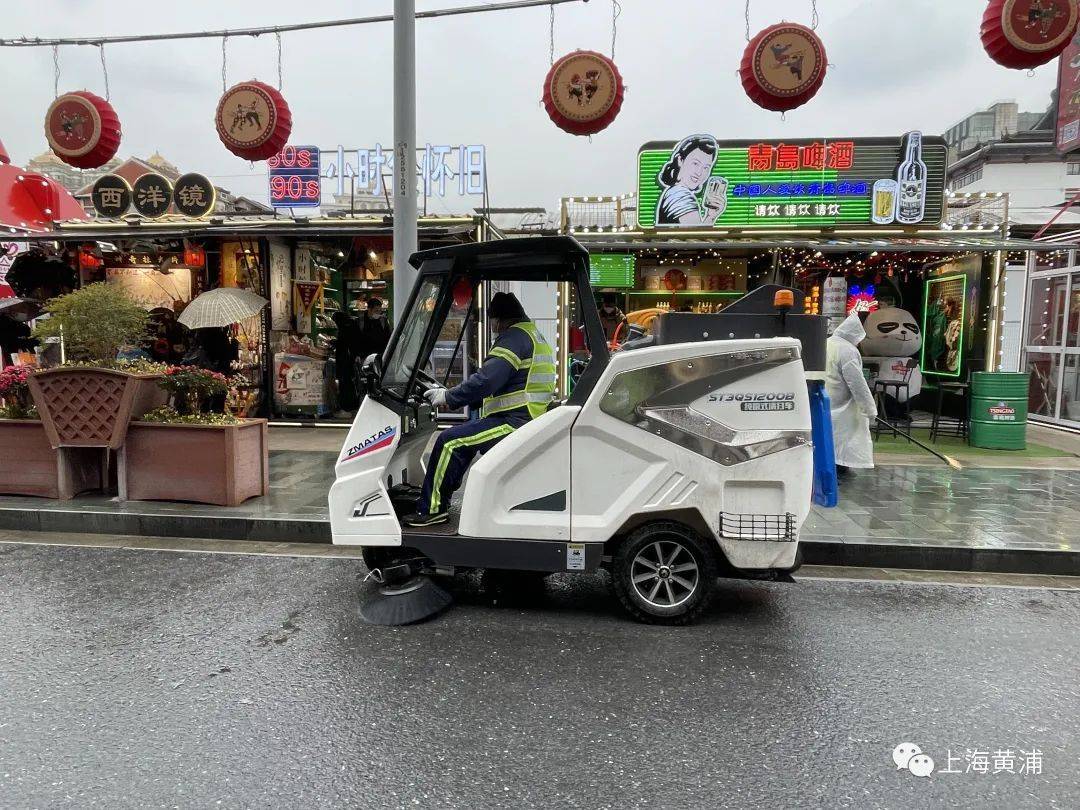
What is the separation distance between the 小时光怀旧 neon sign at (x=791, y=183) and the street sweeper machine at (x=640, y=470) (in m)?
7.80

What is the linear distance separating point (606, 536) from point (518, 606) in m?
0.82

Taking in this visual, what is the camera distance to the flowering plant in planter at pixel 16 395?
6.50 metres

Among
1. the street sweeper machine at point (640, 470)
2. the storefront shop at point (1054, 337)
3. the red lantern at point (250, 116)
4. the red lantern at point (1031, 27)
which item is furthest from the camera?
the storefront shop at point (1054, 337)

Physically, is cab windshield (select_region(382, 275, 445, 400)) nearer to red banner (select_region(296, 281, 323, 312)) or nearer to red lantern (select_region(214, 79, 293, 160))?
red lantern (select_region(214, 79, 293, 160))

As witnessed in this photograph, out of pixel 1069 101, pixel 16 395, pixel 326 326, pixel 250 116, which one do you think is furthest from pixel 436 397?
pixel 1069 101

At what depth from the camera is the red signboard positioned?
27.2 ft

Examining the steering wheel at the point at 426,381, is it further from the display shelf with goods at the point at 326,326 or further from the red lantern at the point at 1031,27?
the display shelf with goods at the point at 326,326

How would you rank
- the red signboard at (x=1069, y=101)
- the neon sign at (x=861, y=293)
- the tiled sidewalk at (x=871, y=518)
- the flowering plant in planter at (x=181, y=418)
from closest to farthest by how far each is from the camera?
the tiled sidewalk at (x=871, y=518) → the flowering plant in planter at (x=181, y=418) → the red signboard at (x=1069, y=101) → the neon sign at (x=861, y=293)

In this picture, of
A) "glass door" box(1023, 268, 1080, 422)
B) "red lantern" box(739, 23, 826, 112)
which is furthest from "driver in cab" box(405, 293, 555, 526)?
"glass door" box(1023, 268, 1080, 422)

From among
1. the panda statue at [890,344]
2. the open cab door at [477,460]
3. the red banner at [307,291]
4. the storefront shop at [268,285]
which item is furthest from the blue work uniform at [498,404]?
the panda statue at [890,344]

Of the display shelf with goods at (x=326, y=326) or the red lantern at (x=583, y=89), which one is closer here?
the red lantern at (x=583, y=89)

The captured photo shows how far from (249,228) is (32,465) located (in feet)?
15.9

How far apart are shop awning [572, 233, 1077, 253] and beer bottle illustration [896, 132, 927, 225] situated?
15.7 inches

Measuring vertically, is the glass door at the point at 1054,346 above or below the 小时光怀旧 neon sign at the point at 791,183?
below
